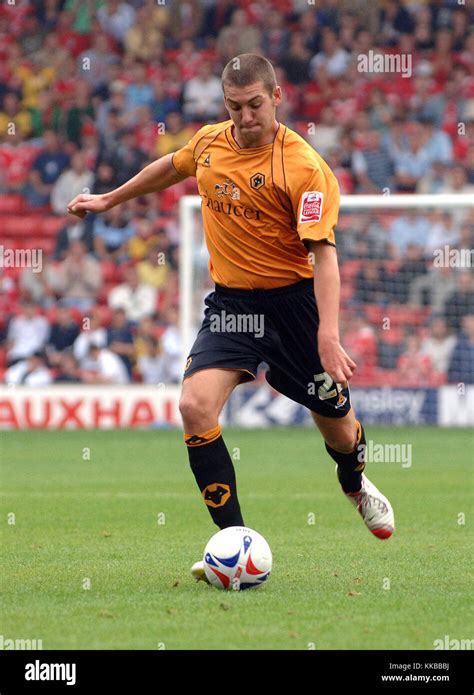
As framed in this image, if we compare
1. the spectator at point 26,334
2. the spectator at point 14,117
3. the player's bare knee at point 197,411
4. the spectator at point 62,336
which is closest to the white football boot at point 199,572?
the player's bare knee at point 197,411

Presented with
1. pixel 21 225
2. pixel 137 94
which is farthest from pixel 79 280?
pixel 137 94

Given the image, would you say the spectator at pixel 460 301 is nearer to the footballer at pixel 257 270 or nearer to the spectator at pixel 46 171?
the spectator at pixel 46 171

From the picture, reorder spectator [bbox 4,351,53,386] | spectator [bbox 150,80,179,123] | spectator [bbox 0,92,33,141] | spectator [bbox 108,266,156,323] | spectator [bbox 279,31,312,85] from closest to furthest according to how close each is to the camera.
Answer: spectator [bbox 4,351,53,386] < spectator [bbox 108,266,156,323] < spectator [bbox 150,80,179,123] < spectator [bbox 0,92,33,141] < spectator [bbox 279,31,312,85]

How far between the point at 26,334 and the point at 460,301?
6440 mm

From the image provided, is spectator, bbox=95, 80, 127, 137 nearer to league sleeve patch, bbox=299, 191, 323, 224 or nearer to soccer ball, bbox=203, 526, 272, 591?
league sleeve patch, bbox=299, 191, 323, 224

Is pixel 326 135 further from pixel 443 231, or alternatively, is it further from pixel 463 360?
pixel 463 360

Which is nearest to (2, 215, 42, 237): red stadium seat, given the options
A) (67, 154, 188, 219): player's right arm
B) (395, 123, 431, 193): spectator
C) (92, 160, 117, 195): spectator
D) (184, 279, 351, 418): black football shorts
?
(92, 160, 117, 195): spectator

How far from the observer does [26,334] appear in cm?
1916

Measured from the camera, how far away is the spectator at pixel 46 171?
21250 mm

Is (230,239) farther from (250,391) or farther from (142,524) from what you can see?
(250,391)

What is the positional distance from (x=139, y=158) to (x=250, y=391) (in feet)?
18.3

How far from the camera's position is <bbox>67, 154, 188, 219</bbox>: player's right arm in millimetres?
6797

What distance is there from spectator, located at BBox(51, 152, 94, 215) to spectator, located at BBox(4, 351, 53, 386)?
350cm
